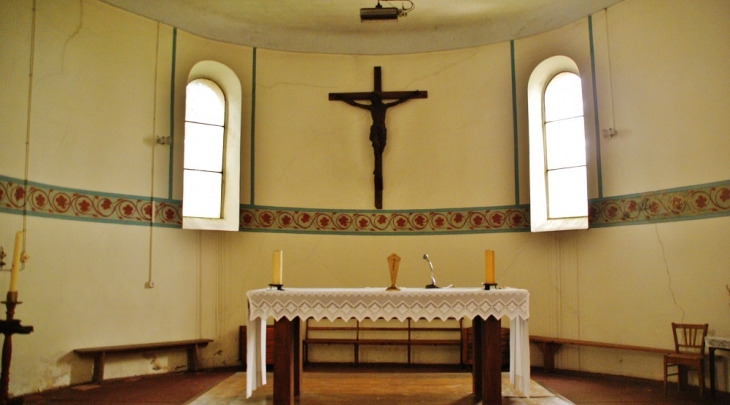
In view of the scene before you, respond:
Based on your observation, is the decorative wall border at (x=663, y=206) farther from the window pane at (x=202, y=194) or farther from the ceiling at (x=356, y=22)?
the window pane at (x=202, y=194)

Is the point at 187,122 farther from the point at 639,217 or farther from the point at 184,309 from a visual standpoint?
the point at 639,217

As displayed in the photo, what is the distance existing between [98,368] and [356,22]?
5.96 metres

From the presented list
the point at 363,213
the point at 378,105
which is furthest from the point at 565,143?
the point at 363,213

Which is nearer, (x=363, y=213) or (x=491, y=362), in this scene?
(x=491, y=362)

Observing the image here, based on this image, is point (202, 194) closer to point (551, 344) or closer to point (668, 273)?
point (551, 344)

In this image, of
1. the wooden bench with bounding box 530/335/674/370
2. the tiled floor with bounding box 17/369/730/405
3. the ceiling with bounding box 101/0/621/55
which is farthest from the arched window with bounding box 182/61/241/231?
the wooden bench with bounding box 530/335/674/370

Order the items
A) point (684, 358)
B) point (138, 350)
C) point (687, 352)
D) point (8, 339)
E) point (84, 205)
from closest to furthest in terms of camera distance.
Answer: point (8, 339)
point (684, 358)
point (687, 352)
point (84, 205)
point (138, 350)

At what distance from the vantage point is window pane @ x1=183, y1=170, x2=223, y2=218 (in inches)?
336

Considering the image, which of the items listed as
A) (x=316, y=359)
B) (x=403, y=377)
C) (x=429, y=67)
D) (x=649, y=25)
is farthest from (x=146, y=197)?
(x=649, y=25)

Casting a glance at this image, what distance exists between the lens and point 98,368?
23.0ft

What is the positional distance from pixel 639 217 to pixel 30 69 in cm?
746

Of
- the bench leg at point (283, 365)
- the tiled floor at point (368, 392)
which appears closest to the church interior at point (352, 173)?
the tiled floor at point (368, 392)

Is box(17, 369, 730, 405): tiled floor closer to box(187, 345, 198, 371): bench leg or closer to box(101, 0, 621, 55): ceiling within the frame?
box(187, 345, 198, 371): bench leg

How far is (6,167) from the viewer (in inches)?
251
